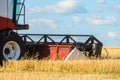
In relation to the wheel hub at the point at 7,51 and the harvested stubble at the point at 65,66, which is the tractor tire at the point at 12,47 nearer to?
the wheel hub at the point at 7,51

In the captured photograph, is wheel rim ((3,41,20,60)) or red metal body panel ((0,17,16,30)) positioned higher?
red metal body panel ((0,17,16,30))

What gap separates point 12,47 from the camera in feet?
61.4

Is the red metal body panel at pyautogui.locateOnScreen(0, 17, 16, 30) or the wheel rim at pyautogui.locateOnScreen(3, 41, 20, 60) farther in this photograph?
the wheel rim at pyautogui.locateOnScreen(3, 41, 20, 60)

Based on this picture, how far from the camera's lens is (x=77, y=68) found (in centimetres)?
1673

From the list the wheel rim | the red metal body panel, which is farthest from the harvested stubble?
the red metal body panel

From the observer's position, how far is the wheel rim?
18.3m

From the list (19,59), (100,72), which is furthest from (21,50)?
(100,72)

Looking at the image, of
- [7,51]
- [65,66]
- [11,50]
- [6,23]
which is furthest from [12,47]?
[65,66]

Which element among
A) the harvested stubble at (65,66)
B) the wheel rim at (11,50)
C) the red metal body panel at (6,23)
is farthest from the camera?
the wheel rim at (11,50)

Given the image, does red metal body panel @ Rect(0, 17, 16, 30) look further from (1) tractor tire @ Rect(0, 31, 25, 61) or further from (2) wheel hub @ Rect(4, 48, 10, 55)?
(2) wheel hub @ Rect(4, 48, 10, 55)

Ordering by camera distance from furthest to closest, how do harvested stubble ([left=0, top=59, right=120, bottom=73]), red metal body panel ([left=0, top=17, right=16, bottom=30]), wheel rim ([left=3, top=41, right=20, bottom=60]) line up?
wheel rim ([left=3, top=41, right=20, bottom=60]) < red metal body panel ([left=0, top=17, right=16, bottom=30]) < harvested stubble ([left=0, top=59, right=120, bottom=73])

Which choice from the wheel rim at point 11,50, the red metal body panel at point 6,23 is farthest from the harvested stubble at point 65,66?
the red metal body panel at point 6,23

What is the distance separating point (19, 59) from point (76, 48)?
288cm

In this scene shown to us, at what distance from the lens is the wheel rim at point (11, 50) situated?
18.3 meters
